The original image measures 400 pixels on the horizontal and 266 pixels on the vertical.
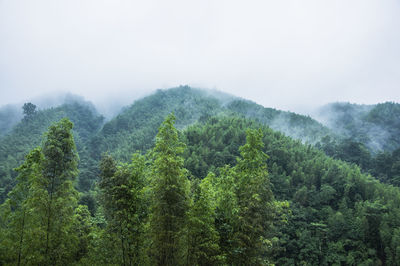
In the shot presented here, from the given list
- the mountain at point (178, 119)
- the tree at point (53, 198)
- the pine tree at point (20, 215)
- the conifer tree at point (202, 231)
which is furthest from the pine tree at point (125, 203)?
the mountain at point (178, 119)

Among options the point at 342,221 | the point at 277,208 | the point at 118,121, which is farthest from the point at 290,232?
the point at 118,121

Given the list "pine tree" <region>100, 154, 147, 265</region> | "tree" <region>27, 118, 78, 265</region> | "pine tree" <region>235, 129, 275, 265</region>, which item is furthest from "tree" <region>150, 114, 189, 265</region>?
"tree" <region>27, 118, 78, 265</region>

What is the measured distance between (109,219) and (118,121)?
292 ft

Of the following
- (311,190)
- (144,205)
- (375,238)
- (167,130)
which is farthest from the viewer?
(311,190)

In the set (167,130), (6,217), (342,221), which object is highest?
(167,130)

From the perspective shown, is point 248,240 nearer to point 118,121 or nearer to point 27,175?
point 27,175

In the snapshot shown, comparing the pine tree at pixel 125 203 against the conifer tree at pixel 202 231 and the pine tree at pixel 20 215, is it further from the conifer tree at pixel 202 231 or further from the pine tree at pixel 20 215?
the pine tree at pixel 20 215

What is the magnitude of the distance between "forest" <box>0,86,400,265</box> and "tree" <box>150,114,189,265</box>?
0.13 feet

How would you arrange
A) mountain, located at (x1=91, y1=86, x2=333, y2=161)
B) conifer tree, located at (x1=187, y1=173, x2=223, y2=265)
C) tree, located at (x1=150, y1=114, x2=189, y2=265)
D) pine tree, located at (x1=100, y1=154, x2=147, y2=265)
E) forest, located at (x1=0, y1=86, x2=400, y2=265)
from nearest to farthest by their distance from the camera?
tree, located at (x1=150, y1=114, x2=189, y2=265) < conifer tree, located at (x1=187, y1=173, x2=223, y2=265) < forest, located at (x1=0, y1=86, x2=400, y2=265) < pine tree, located at (x1=100, y1=154, x2=147, y2=265) < mountain, located at (x1=91, y1=86, x2=333, y2=161)

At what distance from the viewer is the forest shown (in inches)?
371

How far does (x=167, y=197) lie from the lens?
9.22 meters

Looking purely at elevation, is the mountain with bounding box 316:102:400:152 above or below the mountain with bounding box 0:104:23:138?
above

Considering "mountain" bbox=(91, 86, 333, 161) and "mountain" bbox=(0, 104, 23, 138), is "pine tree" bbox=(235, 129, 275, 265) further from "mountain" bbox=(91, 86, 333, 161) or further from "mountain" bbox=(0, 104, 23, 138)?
"mountain" bbox=(0, 104, 23, 138)

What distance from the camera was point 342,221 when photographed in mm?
32812
